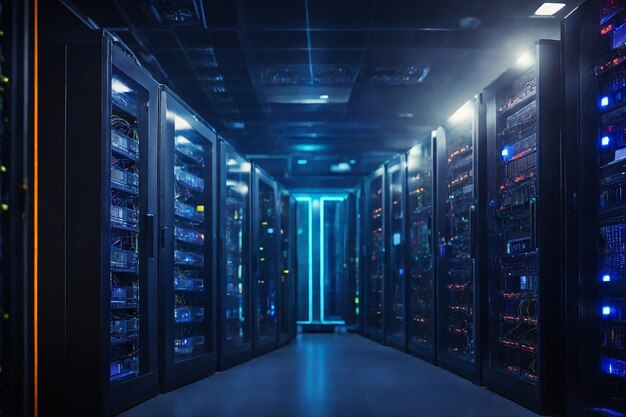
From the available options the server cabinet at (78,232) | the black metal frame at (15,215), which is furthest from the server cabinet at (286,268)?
the black metal frame at (15,215)

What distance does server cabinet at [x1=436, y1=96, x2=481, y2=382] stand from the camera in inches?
233

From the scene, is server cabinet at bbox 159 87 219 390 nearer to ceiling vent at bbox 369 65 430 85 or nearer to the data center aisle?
the data center aisle

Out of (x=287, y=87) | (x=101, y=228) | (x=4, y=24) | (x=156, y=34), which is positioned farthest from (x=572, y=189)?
(x=287, y=87)

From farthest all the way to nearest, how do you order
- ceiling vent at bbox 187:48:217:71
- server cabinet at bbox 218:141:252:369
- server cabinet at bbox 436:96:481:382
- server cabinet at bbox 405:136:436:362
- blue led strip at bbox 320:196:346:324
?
blue led strip at bbox 320:196:346:324, ceiling vent at bbox 187:48:217:71, server cabinet at bbox 218:141:252:369, server cabinet at bbox 405:136:436:362, server cabinet at bbox 436:96:481:382

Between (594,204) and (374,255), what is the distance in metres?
7.34

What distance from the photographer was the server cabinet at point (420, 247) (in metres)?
7.24

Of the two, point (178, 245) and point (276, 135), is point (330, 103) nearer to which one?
point (276, 135)

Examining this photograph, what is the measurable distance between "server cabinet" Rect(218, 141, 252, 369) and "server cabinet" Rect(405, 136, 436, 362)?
193cm

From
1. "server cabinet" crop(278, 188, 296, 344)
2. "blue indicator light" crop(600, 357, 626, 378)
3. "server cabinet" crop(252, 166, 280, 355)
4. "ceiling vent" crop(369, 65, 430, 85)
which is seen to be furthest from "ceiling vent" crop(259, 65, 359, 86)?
"blue indicator light" crop(600, 357, 626, 378)

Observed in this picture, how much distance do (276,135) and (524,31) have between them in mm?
5598

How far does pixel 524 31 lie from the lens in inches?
279

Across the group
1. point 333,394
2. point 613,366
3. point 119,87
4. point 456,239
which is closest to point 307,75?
point 456,239

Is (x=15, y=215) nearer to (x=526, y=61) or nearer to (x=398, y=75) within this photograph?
(x=526, y=61)

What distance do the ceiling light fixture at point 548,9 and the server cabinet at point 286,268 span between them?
507 centimetres
